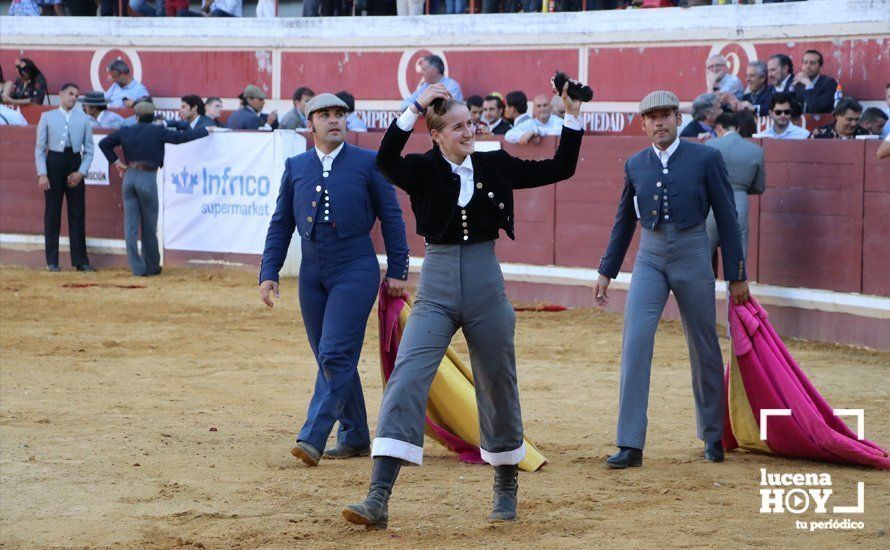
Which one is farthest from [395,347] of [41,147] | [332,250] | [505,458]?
[41,147]

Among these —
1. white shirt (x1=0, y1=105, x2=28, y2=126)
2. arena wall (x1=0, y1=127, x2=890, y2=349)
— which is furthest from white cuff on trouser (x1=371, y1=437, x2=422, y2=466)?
white shirt (x1=0, y1=105, x2=28, y2=126)

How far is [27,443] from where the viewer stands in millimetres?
6969

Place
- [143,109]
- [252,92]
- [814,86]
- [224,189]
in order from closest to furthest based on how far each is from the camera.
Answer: [814,86] < [143,109] < [224,189] < [252,92]

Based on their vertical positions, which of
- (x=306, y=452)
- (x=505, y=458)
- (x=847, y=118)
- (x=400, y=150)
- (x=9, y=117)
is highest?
(x=9, y=117)

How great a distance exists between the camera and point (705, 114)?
36.2 feet

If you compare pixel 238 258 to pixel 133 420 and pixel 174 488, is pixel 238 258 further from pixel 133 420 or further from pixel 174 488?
pixel 174 488

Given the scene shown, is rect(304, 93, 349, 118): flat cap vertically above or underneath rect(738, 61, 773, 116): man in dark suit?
underneath

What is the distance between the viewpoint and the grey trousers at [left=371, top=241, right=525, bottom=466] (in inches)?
205

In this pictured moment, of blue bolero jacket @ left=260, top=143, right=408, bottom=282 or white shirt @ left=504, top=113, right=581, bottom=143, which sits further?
white shirt @ left=504, top=113, right=581, bottom=143

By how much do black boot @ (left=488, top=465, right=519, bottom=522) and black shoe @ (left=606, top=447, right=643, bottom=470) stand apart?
105cm

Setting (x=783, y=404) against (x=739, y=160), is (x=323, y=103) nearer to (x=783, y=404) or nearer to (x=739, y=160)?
(x=783, y=404)

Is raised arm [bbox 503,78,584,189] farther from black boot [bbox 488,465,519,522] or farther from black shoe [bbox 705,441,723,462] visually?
black shoe [bbox 705,441,723,462]

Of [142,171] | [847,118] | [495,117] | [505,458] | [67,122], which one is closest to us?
[505,458]

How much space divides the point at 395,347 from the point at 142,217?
894 centimetres
